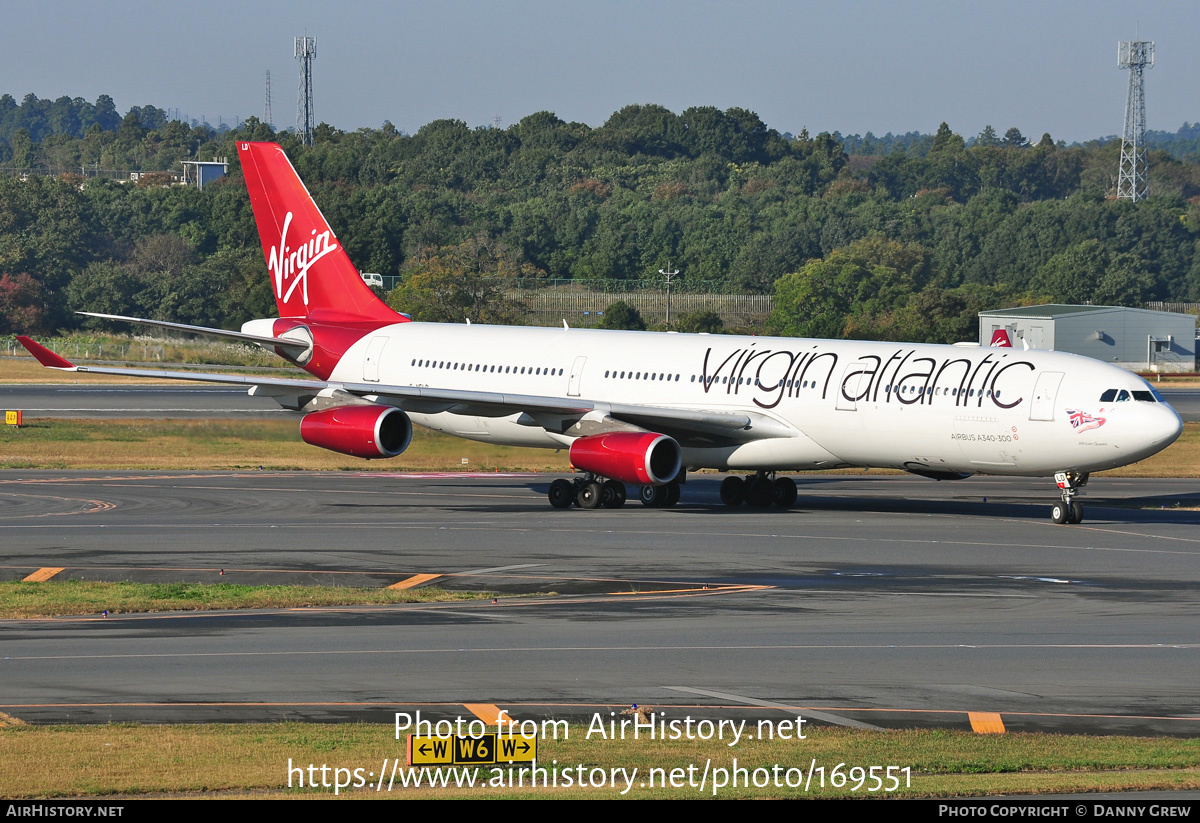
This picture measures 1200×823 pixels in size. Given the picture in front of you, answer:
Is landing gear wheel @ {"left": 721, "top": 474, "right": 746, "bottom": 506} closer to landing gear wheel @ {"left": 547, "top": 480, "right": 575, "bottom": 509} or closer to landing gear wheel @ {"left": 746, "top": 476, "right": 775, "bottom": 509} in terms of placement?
landing gear wheel @ {"left": 746, "top": 476, "right": 775, "bottom": 509}

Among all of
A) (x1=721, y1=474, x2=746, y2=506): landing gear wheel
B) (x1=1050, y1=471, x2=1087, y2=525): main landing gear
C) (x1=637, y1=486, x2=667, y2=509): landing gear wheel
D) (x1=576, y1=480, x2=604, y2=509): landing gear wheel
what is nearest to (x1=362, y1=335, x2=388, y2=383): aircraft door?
(x1=576, y1=480, x2=604, y2=509): landing gear wheel

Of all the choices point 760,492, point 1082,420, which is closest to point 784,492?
point 760,492

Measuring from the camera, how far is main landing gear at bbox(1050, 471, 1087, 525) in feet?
126

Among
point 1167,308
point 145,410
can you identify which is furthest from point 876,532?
point 1167,308

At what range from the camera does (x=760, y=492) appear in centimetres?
4300

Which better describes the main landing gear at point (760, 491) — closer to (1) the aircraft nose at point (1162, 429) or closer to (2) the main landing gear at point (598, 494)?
(2) the main landing gear at point (598, 494)

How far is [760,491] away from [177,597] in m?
19.9

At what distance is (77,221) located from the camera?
15788 cm

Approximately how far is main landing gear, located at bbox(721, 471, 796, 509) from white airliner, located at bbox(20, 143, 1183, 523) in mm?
52

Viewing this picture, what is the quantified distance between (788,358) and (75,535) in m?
19.2

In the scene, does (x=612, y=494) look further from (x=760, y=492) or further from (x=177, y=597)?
(x=177, y=597)

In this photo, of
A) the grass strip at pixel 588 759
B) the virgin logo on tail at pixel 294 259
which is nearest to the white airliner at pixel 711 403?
the virgin logo on tail at pixel 294 259
